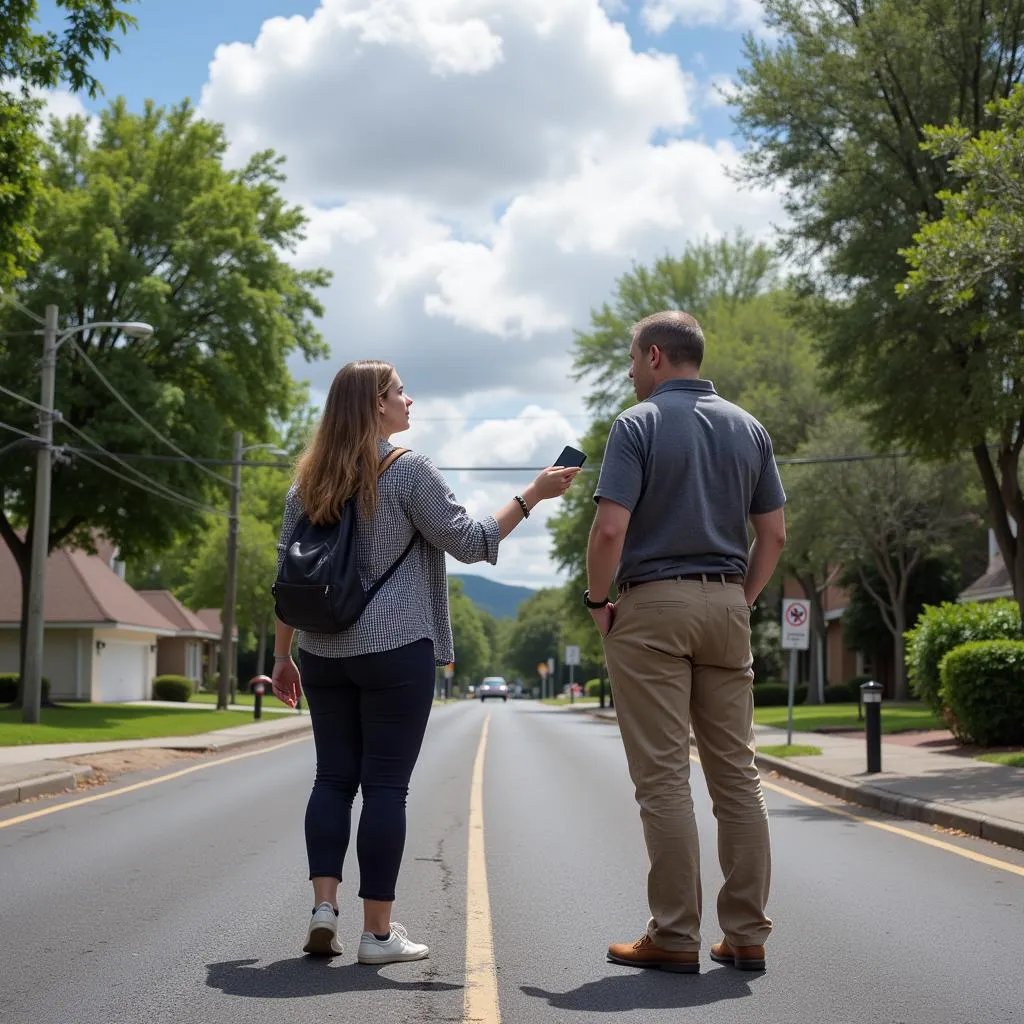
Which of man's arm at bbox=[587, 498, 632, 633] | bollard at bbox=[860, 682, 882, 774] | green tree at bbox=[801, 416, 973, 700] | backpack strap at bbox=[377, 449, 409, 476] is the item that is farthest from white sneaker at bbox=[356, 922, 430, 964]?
green tree at bbox=[801, 416, 973, 700]

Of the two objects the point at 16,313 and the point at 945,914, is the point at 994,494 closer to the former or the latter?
the point at 945,914

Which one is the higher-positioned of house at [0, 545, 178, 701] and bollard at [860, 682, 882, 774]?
house at [0, 545, 178, 701]

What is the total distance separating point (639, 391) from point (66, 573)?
4526 centimetres

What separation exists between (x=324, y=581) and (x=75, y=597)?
Answer: 43.8 metres

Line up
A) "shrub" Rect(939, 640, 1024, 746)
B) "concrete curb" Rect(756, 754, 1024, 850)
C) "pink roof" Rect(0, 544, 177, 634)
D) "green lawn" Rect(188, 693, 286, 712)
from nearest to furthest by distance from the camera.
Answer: "concrete curb" Rect(756, 754, 1024, 850)
"shrub" Rect(939, 640, 1024, 746)
"pink roof" Rect(0, 544, 177, 634)
"green lawn" Rect(188, 693, 286, 712)

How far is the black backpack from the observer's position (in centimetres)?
530

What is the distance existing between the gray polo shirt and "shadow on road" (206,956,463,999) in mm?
1687

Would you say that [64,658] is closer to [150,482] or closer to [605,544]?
[150,482]

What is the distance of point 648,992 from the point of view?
16.8 feet

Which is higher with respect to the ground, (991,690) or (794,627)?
(794,627)

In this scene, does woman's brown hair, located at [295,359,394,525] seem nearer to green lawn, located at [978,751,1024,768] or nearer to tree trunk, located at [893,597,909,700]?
green lawn, located at [978,751,1024,768]

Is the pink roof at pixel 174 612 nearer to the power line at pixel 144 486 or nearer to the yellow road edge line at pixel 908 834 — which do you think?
the power line at pixel 144 486

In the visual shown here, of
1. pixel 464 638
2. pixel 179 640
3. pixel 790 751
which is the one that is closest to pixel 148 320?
pixel 790 751

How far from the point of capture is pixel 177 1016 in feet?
15.6
